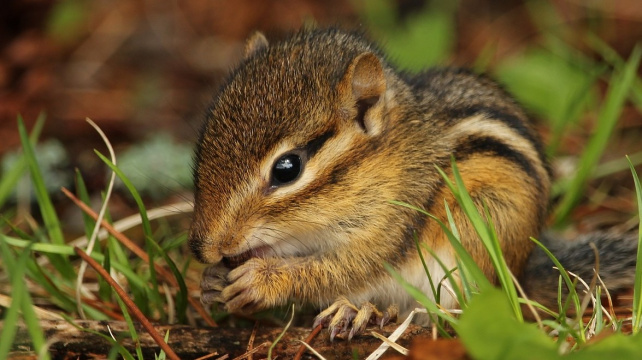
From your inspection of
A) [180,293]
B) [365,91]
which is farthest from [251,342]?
[365,91]

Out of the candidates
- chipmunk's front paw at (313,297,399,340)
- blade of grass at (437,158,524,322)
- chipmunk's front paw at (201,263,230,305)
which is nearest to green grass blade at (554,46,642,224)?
chipmunk's front paw at (313,297,399,340)

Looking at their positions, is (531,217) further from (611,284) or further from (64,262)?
(64,262)

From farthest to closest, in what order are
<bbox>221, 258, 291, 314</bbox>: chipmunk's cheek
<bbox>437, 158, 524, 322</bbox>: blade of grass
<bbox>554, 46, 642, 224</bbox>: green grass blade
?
<bbox>554, 46, 642, 224</bbox>: green grass blade → <bbox>221, 258, 291, 314</bbox>: chipmunk's cheek → <bbox>437, 158, 524, 322</bbox>: blade of grass

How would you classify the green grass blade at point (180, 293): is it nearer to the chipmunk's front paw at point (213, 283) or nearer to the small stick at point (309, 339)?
the chipmunk's front paw at point (213, 283)

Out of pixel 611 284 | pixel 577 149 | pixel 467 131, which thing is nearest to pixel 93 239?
pixel 467 131

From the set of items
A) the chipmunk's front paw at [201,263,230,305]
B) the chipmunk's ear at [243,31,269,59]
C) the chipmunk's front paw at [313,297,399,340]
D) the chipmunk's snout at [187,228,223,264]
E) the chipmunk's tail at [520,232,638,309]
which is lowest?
the chipmunk's tail at [520,232,638,309]

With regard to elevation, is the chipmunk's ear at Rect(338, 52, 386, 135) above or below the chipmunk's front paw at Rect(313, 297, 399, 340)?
above

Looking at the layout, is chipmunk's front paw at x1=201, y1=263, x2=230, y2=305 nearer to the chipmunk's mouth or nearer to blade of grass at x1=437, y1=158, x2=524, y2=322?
the chipmunk's mouth

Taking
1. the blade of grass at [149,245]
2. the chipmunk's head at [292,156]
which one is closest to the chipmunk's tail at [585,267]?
the chipmunk's head at [292,156]

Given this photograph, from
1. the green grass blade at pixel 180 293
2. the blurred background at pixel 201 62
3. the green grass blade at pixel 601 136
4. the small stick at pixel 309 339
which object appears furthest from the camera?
the blurred background at pixel 201 62
